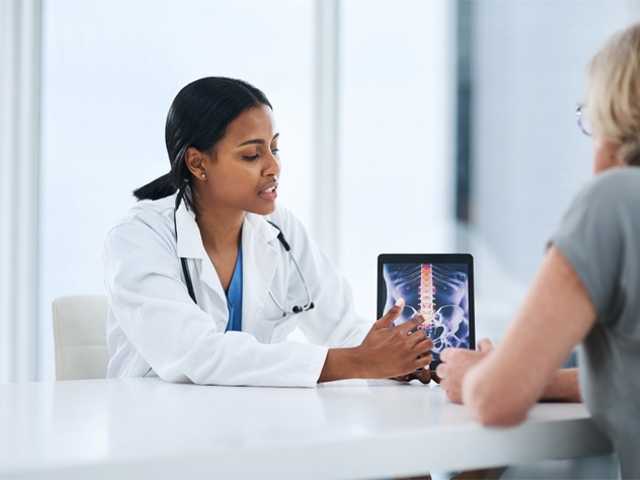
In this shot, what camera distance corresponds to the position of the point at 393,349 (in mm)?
1444

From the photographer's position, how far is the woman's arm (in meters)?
0.91

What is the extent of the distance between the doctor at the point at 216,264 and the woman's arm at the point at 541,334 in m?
0.54

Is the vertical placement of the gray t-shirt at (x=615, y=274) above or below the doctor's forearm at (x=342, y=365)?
above

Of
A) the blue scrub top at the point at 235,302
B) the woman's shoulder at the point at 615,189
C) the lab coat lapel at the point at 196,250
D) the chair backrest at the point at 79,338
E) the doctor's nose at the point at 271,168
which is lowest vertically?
the chair backrest at the point at 79,338

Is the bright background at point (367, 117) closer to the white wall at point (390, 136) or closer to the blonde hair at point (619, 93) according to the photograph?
the white wall at point (390, 136)

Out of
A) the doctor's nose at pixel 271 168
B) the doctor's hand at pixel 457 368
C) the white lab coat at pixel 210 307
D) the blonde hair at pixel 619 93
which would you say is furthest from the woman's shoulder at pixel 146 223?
the blonde hair at pixel 619 93

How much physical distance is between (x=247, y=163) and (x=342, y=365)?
63cm

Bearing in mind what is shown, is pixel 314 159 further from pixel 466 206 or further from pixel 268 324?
pixel 268 324

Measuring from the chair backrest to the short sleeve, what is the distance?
136 centimetres

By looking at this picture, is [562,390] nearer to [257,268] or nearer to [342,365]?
[342,365]

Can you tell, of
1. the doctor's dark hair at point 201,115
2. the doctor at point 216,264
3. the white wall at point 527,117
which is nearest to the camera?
the doctor at point 216,264

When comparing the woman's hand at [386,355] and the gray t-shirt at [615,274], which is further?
the woman's hand at [386,355]

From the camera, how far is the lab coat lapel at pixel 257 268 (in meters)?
1.90

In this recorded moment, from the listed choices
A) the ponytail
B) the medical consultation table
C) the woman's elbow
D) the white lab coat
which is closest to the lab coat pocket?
the white lab coat
